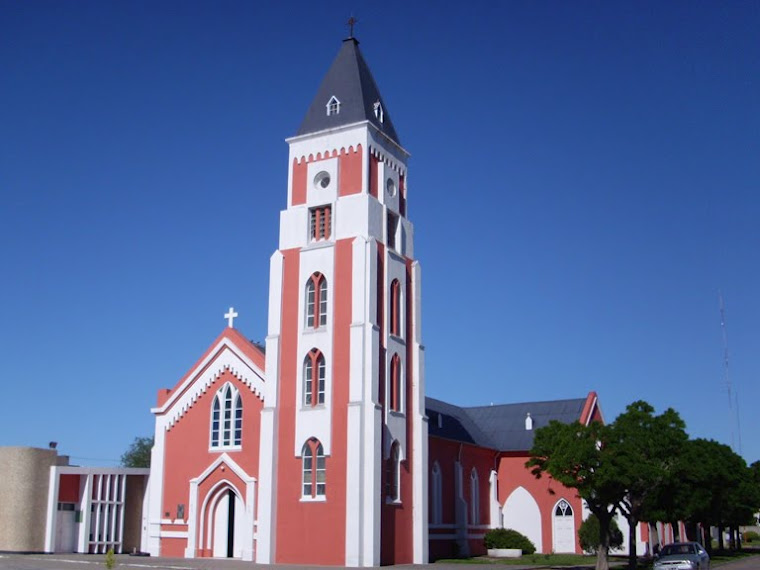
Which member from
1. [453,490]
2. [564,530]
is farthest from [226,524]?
[564,530]

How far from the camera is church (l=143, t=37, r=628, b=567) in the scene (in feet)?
125

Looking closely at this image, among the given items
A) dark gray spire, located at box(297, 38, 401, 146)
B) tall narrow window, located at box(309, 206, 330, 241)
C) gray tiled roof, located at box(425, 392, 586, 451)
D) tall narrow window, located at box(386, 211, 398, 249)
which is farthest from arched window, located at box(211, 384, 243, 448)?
gray tiled roof, located at box(425, 392, 586, 451)

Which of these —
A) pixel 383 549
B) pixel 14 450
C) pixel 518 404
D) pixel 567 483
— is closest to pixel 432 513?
pixel 383 549

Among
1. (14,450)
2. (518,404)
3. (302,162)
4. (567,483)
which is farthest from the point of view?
(518,404)

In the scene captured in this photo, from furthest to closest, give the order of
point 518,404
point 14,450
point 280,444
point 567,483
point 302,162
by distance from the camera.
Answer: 1. point 518,404
2. point 14,450
3. point 302,162
4. point 280,444
5. point 567,483

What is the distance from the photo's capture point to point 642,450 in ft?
122

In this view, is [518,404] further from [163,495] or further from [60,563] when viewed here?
[60,563]

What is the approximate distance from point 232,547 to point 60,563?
28.5ft

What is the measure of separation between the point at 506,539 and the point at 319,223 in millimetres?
22996

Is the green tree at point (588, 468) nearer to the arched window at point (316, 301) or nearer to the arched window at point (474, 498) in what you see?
the arched window at point (316, 301)

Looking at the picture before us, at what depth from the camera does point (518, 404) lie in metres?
63.0

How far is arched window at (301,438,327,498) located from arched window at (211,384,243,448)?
497cm

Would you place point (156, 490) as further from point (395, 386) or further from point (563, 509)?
point (563, 509)

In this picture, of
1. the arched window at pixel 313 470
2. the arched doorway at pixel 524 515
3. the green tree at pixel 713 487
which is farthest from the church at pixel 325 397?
the arched doorway at pixel 524 515
